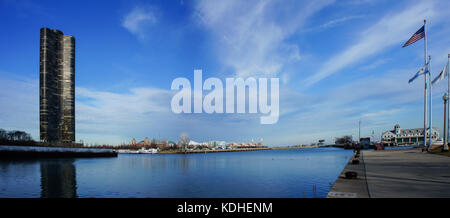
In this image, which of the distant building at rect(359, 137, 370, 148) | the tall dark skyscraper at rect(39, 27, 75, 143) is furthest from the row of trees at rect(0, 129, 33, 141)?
the distant building at rect(359, 137, 370, 148)

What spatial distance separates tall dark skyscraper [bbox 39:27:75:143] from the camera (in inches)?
6998

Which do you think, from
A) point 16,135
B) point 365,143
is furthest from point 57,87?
point 365,143

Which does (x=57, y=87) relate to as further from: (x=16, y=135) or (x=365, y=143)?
(x=365, y=143)

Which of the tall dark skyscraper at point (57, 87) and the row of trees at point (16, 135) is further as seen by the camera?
the tall dark skyscraper at point (57, 87)

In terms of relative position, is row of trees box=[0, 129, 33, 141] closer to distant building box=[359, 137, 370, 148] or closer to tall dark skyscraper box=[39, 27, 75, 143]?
tall dark skyscraper box=[39, 27, 75, 143]

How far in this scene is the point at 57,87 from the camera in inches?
7372

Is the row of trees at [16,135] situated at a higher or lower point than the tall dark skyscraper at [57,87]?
lower

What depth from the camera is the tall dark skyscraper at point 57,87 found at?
17775 centimetres

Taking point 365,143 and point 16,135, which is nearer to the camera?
point 365,143

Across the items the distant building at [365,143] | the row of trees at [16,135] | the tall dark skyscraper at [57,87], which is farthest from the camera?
the tall dark skyscraper at [57,87]

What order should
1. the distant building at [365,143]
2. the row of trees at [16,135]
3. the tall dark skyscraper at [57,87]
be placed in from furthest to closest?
the tall dark skyscraper at [57,87] < the row of trees at [16,135] < the distant building at [365,143]

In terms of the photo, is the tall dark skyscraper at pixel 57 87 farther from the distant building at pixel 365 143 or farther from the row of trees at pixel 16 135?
the distant building at pixel 365 143

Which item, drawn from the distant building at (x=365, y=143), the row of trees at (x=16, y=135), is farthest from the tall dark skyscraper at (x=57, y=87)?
the distant building at (x=365, y=143)

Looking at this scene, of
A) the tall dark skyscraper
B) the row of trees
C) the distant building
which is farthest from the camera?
the tall dark skyscraper
